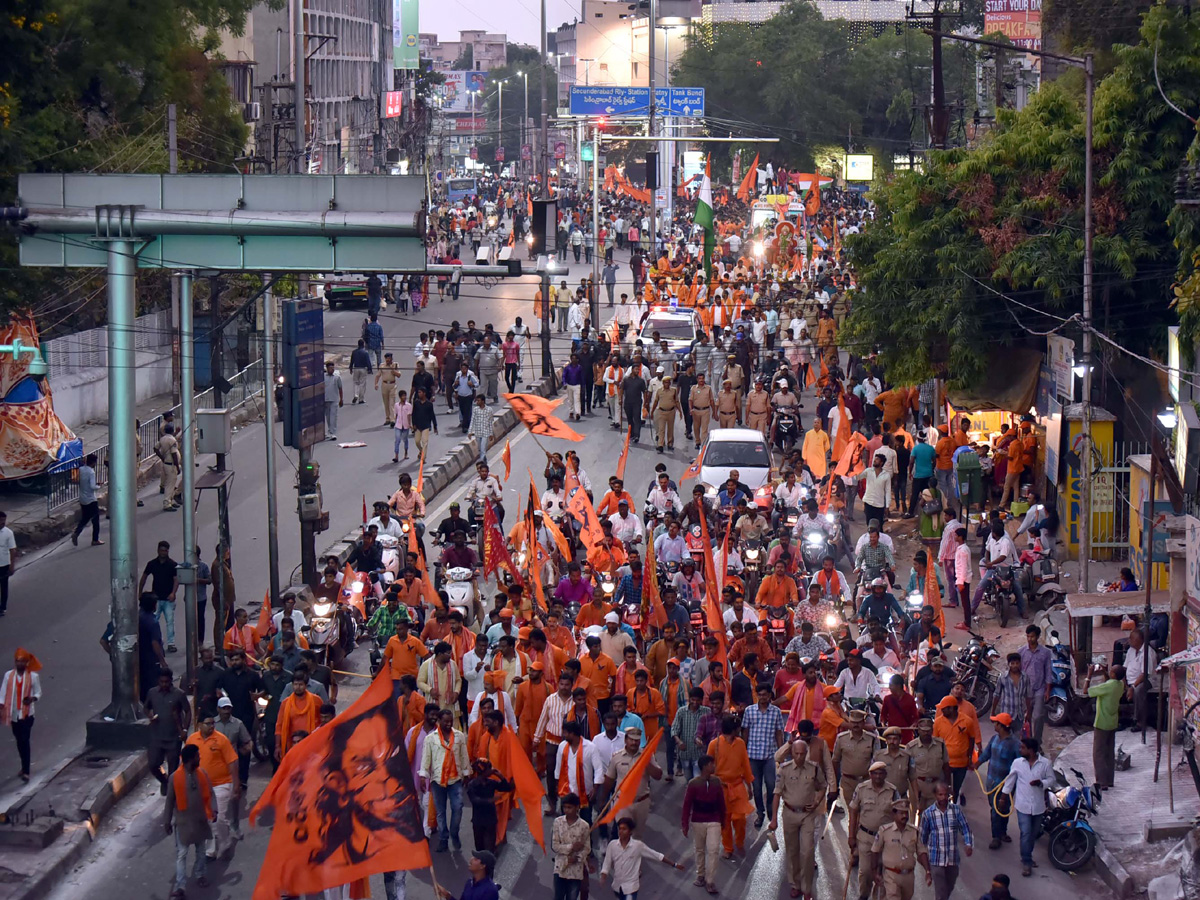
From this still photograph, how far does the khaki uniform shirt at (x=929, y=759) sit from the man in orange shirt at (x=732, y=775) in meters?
1.22

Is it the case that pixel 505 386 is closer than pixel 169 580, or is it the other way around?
pixel 169 580

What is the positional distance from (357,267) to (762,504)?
6577 millimetres

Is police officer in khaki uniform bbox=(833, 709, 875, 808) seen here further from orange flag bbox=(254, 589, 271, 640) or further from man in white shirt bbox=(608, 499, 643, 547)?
man in white shirt bbox=(608, 499, 643, 547)

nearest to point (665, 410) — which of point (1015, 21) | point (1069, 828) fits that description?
point (1069, 828)

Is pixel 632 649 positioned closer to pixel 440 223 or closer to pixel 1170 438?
pixel 1170 438

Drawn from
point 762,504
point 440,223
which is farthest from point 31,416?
point 440,223

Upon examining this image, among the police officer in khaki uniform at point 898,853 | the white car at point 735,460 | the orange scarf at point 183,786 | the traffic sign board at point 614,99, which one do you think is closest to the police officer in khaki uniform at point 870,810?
the police officer in khaki uniform at point 898,853

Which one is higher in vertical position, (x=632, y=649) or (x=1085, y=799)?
(x=632, y=649)

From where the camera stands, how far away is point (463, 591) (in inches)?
677

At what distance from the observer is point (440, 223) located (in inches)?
2247

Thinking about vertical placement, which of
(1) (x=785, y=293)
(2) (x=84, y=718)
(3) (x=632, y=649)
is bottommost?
(2) (x=84, y=718)

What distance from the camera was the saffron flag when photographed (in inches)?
357

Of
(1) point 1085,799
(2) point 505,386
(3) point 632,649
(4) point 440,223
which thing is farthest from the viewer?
(4) point 440,223

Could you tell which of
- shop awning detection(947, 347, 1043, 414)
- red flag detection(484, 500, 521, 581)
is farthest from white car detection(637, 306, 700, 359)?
red flag detection(484, 500, 521, 581)
